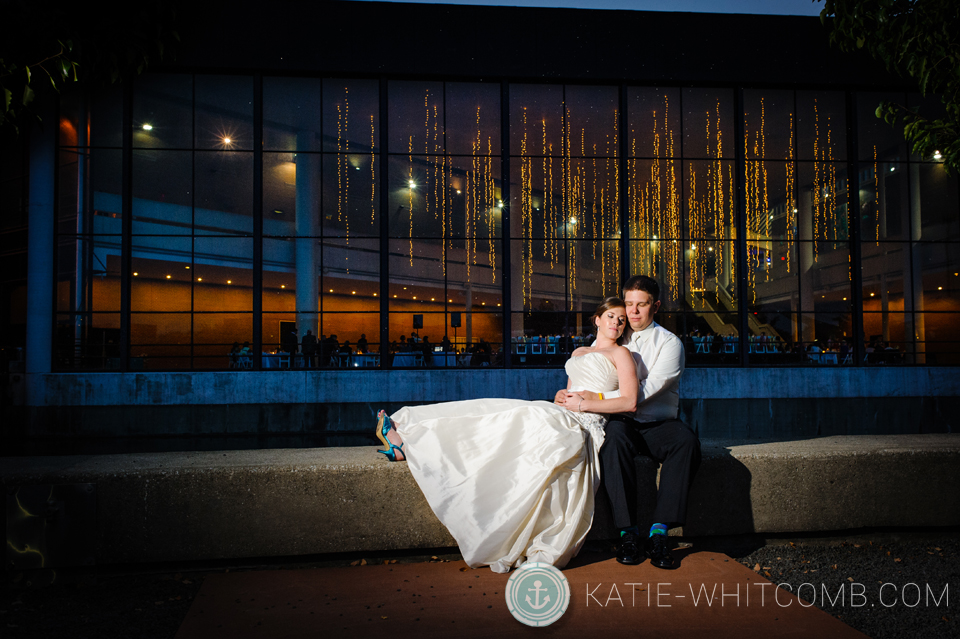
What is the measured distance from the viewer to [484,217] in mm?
25219

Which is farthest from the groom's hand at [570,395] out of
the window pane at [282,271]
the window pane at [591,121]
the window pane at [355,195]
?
the window pane at [282,271]

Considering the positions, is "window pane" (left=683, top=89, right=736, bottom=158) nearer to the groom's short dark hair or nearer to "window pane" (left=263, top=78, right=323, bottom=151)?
"window pane" (left=263, top=78, right=323, bottom=151)

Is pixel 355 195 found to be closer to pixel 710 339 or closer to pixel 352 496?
pixel 710 339

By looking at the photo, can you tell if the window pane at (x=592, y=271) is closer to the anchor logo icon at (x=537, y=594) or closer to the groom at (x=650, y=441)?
the groom at (x=650, y=441)


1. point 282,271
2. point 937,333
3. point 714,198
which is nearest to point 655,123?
point 714,198

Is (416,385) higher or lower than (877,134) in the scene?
lower

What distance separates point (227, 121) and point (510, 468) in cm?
2317

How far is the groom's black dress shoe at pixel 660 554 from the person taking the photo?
3492 millimetres

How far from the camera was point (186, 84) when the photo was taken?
90.5 feet

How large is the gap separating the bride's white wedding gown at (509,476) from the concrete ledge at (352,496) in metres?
0.25

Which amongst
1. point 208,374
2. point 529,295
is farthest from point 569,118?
point 208,374

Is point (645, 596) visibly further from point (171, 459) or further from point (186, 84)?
point (186, 84)

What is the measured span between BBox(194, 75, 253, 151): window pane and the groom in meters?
21.4

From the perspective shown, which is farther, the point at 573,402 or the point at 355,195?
the point at 355,195
